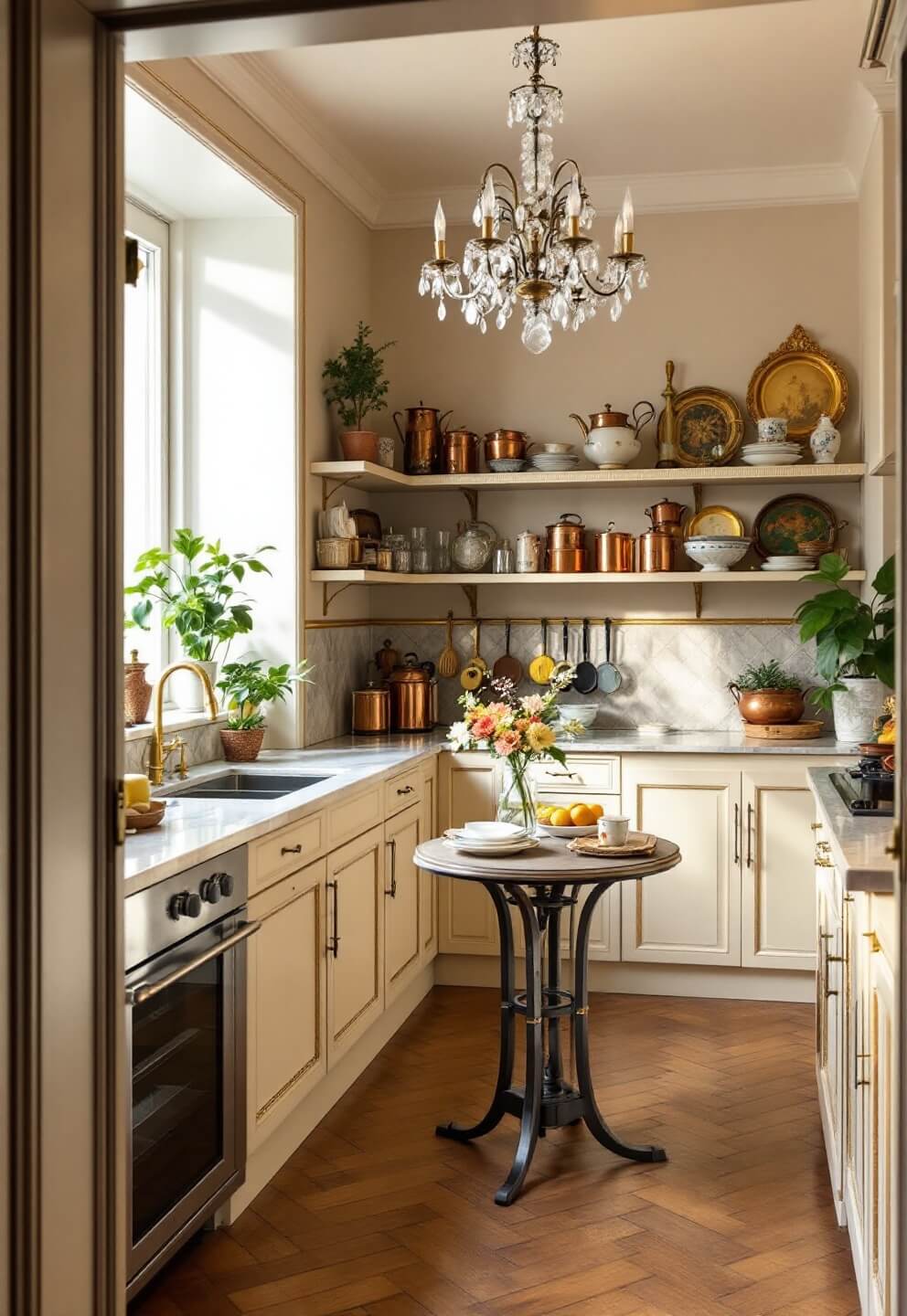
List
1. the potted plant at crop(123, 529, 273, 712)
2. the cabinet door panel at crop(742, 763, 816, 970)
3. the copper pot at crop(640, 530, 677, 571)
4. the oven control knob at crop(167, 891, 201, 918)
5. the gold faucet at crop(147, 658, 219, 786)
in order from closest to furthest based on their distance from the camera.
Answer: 1. the oven control knob at crop(167, 891, 201, 918)
2. the gold faucet at crop(147, 658, 219, 786)
3. the potted plant at crop(123, 529, 273, 712)
4. the cabinet door panel at crop(742, 763, 816, 970)
5. the copper pot at crop(640, 530, 677, 571)

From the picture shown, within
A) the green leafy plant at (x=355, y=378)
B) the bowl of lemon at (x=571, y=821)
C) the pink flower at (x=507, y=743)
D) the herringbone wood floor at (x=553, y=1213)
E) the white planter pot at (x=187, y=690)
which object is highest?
the green leafy plant at (x=355, y=378)

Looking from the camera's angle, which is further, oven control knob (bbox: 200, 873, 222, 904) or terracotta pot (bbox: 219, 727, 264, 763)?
terracotta pot (bbox: 219, 727, 264, 763)

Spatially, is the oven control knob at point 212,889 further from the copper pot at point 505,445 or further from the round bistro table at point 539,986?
the copper pot at point 505,445

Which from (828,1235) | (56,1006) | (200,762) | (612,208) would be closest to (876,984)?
(828,1235)

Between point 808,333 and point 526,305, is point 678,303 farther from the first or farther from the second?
point 526,305

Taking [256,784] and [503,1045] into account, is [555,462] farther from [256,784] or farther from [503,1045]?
[503,1045]

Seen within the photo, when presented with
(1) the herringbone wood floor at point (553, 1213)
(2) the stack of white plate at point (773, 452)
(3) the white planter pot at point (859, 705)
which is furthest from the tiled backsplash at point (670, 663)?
(1) the herringbone wood floor at point (553, 1213)

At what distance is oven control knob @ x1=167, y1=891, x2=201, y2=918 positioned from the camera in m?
2.58

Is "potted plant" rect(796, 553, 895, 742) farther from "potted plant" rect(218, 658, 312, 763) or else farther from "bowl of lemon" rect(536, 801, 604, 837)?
"potted plant" rect(218, 658, 312, 763)

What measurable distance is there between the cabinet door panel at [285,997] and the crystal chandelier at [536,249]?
5.10 ft

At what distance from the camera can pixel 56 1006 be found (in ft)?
5.19

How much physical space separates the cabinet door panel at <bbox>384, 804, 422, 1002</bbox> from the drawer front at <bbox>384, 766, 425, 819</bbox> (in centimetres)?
3

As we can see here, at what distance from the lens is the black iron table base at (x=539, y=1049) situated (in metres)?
3.27

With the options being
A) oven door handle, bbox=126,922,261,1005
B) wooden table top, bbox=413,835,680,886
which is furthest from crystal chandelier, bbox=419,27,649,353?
oven door handle, bbox=126,922,261,1005
